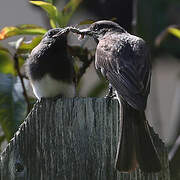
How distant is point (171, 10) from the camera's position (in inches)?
236

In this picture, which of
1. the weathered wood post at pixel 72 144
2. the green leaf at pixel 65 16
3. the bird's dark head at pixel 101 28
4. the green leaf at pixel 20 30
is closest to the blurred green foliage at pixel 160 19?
the bird's dark head at pixel 101 28

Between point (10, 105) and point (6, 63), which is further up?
point (6, 63)

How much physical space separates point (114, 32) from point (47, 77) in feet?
1.81

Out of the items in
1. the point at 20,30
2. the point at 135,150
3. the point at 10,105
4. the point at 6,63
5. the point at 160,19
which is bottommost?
the point at 160,19

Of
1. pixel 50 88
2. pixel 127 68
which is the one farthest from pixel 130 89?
pixel 50 88

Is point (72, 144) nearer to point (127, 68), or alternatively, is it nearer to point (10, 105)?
point (127, 68)

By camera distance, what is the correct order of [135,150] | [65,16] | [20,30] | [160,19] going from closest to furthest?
[135,150], [20,30], [65,16], [160,19]

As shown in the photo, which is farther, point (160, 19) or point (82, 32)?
point (160, 19)

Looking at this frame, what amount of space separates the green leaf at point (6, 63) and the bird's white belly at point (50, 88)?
0.79ft

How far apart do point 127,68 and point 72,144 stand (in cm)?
56

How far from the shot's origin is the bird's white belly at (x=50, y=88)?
3.54 meters

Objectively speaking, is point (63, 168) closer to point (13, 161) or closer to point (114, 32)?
point (13, 161)

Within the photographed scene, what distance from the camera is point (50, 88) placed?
3584 millimetres

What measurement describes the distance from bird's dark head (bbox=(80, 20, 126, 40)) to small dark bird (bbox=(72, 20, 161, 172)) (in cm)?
10
